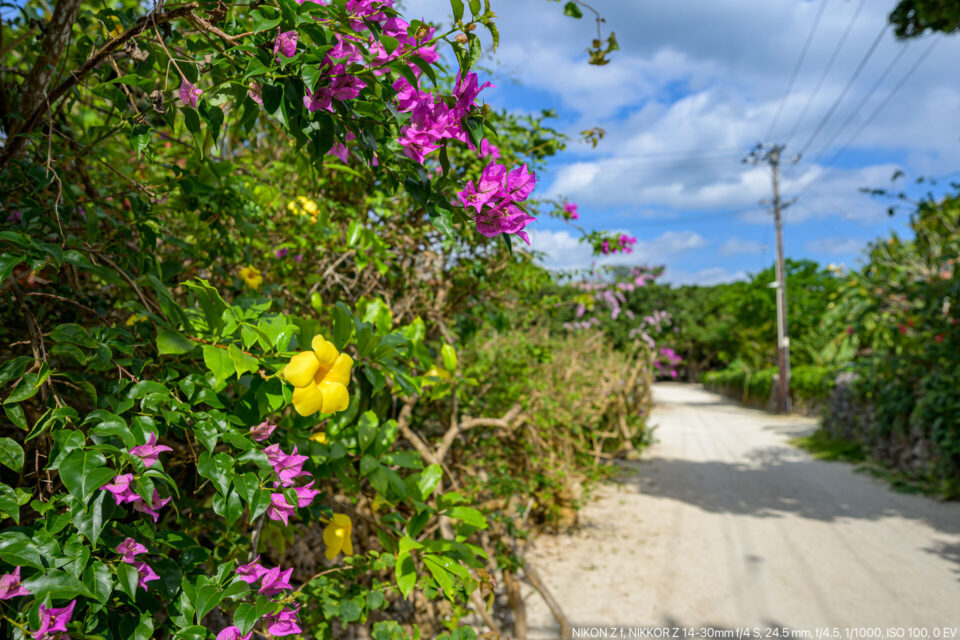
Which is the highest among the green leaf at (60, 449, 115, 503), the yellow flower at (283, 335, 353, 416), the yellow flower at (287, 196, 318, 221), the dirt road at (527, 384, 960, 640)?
the yellow flower at (287, 196, 318, 221)

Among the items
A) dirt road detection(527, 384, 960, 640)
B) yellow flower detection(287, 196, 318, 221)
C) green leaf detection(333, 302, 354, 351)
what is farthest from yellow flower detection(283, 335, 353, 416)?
dirt road detection(527, 384, 960, 640)

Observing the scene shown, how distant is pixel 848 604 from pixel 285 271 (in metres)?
3.98

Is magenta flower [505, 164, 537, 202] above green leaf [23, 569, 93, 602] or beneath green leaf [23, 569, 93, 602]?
above

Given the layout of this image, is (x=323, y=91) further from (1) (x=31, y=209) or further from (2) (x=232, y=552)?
(2) (x=232, y=552)

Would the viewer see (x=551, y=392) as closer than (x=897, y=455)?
Yes

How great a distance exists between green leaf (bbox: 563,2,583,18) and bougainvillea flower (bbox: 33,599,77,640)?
1.34 metres

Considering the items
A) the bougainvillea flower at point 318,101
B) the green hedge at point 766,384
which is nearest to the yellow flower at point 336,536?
the bougainvillea flower at point 318,101

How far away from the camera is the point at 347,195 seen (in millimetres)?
2652

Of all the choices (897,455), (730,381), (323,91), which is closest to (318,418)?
(323,91)

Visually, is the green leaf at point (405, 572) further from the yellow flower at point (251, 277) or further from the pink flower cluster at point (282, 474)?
the yellow flower at point (251, 277)

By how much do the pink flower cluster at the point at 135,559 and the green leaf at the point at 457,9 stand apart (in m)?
0.90

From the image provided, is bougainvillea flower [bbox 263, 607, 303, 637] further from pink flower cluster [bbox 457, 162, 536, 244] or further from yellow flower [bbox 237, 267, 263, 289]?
yellow flower [bbox 237, 267, 263, 289]

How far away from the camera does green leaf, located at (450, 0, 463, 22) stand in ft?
2.68

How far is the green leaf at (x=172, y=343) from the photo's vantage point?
3.20 feet
